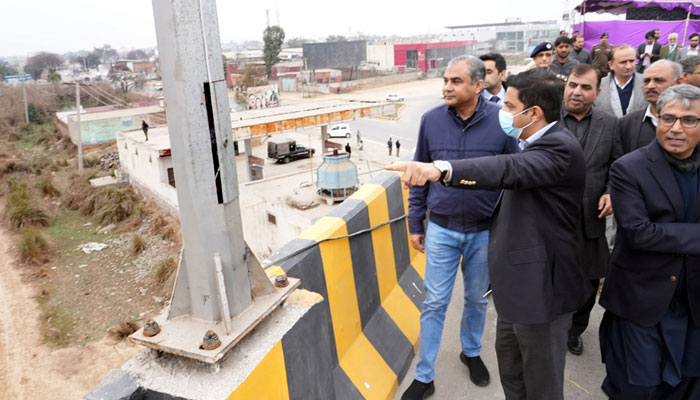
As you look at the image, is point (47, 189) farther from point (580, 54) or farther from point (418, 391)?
point (418, 391)

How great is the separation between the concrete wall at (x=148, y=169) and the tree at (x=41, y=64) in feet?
264

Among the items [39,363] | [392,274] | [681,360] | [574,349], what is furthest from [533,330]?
[39,363]

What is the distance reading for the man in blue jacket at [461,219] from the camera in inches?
113

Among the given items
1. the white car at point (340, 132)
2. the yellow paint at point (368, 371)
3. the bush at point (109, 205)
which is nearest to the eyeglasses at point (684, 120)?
the yellow paint at point (368, 371)

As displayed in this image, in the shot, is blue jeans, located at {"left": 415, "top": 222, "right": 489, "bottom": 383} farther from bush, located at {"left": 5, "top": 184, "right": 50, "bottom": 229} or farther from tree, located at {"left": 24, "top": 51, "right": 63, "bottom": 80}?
tree, located at {"left": 24, "top": 51, "right": 63, "bottom": 80}

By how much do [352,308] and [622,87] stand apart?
11.5 ft

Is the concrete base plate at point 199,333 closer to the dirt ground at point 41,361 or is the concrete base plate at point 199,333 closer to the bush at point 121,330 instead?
the dirt ground at point 41,361

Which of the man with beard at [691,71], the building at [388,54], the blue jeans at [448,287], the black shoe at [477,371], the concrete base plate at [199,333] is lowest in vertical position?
the black shoe at [477,371]

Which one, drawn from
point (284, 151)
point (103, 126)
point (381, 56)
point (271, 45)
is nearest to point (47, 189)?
point (103, 126)

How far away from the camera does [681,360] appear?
2529mm

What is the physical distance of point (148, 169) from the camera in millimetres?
24500

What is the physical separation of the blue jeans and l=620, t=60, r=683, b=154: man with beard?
1419 millimetres

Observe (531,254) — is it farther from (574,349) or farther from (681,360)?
(574,349)

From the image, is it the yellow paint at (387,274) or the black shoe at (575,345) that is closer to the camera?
the black shoe at (575,345)
